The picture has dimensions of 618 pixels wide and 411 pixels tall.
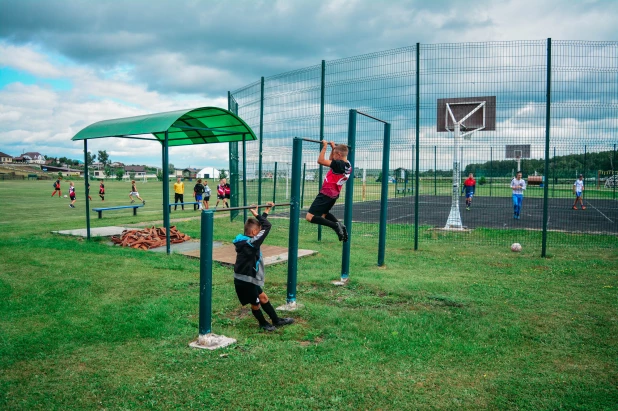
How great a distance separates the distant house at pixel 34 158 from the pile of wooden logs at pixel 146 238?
162369 millimetres

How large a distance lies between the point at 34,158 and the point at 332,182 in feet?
582

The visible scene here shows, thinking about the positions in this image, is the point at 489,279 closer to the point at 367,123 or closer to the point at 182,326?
the point at 367,123

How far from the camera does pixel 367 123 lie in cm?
1018

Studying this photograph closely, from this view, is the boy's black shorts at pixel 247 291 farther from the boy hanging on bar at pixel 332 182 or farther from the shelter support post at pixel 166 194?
the shelter support post at pixel 166 194

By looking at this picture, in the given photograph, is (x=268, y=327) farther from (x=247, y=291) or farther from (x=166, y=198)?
(x=166, y=198)

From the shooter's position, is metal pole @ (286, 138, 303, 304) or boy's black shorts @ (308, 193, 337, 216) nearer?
metal pole @ (286, 138, 303, 304)

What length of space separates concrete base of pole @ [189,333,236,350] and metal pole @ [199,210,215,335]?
0.17ft

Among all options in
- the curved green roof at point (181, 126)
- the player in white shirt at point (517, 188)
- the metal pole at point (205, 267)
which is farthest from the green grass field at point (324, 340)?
the player in white shirt at point (517, 188)

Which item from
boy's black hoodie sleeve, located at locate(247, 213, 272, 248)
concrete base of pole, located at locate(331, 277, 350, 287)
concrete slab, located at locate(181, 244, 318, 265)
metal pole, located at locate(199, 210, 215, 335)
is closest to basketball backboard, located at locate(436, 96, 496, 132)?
concrete slab, located at locate(181, 244, 318, 265)

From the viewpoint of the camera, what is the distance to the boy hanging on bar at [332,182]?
6391mm

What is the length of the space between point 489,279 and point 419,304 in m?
2.20

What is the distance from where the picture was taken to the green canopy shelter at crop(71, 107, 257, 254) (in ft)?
33.1

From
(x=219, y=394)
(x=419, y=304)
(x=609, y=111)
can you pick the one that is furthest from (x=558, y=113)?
(x=219, y=394)

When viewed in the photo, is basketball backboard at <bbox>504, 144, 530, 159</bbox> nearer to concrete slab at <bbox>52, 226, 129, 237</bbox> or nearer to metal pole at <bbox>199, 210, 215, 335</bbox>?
metal pole at <bbox>199, 210, 215, 335</bbox>
